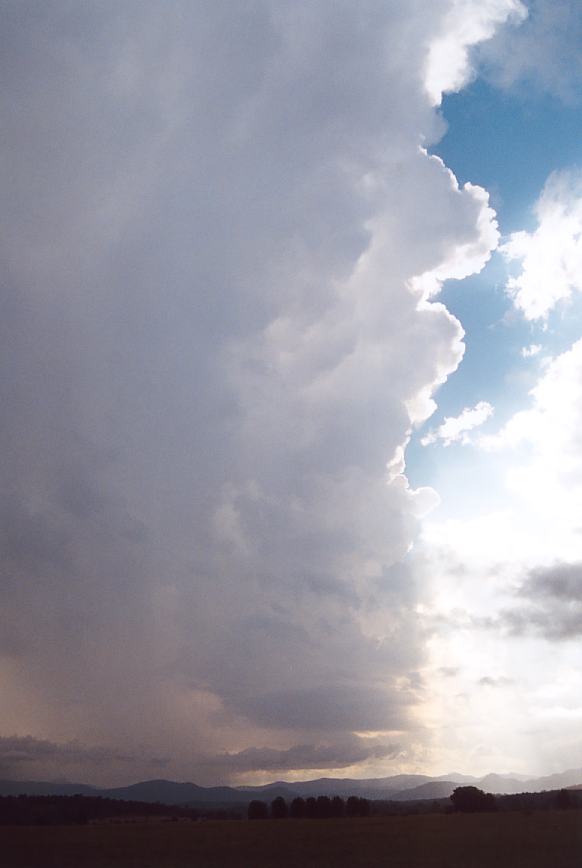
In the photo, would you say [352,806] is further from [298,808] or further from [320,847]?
[320,847]

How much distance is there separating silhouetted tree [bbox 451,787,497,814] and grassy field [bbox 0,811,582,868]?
192ft

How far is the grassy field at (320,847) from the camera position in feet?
192

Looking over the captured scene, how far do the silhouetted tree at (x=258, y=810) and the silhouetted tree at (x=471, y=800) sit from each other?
142 feet

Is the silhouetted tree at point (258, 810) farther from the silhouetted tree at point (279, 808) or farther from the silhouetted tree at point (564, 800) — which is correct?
the silhouetted tree at point (564, 800)

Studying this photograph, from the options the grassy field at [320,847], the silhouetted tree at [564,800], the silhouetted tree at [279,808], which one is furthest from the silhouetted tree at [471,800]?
the grassy field at [320,847]

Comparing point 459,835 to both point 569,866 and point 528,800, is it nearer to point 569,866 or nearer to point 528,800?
point 569,866

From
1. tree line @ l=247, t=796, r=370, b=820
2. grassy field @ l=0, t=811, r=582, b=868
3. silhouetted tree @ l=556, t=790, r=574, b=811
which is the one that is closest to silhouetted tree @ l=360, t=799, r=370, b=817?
tree line @ l=247, t=796, r=370, b=820

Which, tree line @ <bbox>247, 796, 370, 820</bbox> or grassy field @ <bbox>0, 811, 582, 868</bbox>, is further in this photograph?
tree line @ <bbox>247, 796, 370, 820</bbox>

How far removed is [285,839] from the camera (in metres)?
83.9

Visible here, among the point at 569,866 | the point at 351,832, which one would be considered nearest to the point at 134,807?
the point at 351,832

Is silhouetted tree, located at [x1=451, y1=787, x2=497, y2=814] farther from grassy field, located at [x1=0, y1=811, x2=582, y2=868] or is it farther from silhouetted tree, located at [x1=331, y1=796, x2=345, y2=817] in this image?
grassy field, located at [x1=0, y1=811, x2=582, y2=868]

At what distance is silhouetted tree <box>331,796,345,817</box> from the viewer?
150m

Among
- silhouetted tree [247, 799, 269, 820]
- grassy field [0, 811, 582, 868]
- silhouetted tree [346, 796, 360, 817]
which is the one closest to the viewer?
grassy field [0, 811, 582, 868]

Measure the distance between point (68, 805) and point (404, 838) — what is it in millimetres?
110715
